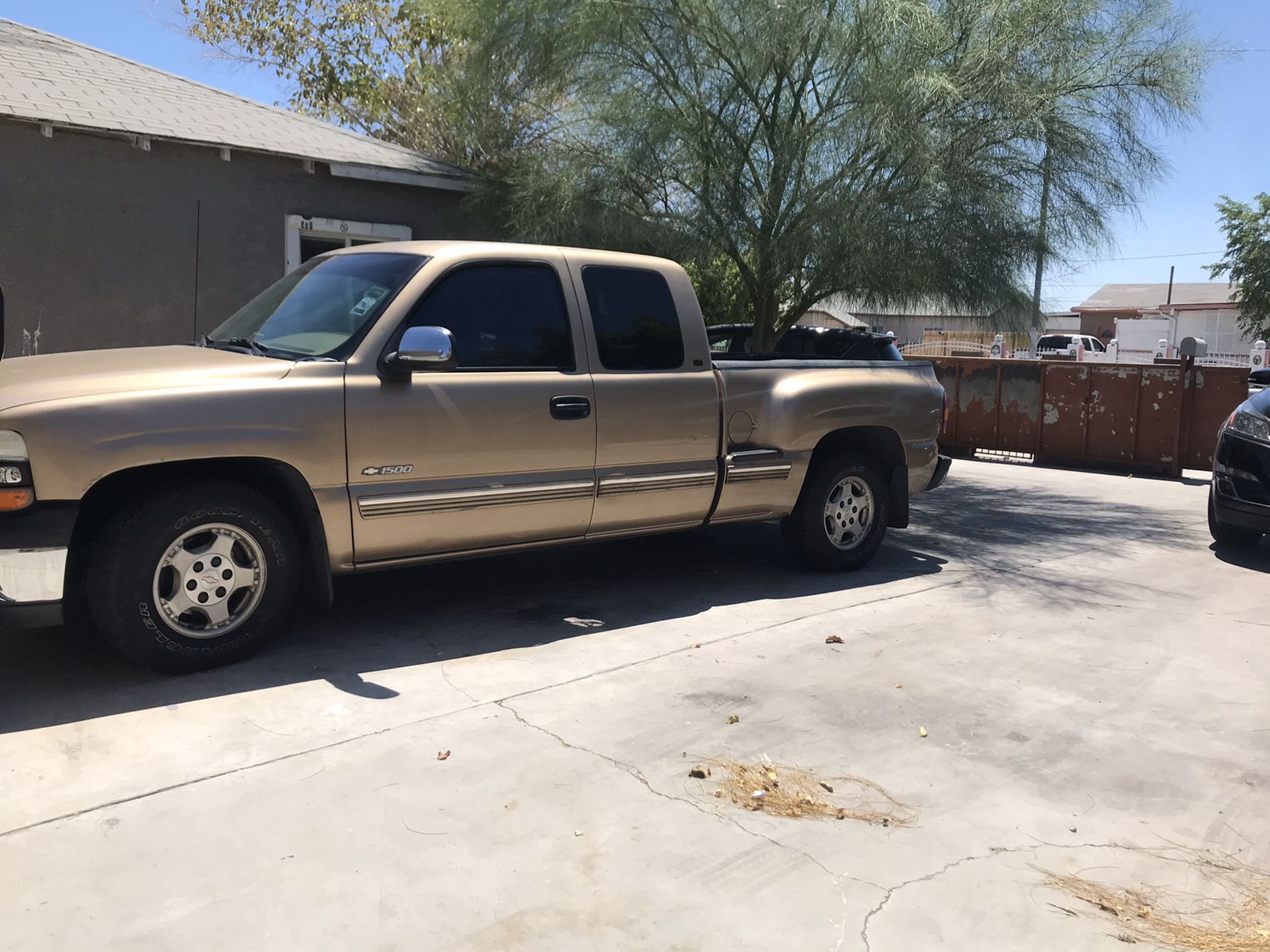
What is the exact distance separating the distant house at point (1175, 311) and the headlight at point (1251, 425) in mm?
41977

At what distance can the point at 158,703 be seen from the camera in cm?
452

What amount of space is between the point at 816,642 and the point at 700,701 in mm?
1170

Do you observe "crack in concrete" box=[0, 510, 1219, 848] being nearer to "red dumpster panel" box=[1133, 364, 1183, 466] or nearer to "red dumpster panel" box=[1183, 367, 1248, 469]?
"red dumpster panel" box=[1133, 364, 1183, 466]

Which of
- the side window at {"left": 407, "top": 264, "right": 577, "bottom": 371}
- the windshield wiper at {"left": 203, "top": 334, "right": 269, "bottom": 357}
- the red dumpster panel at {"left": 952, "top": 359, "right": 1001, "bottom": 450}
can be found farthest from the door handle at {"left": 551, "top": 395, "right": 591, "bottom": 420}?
the red dumpster panel at {"left": 952, "top": 359, "right": 1001, "bottom": 450}

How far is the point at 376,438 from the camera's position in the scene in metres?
5.04

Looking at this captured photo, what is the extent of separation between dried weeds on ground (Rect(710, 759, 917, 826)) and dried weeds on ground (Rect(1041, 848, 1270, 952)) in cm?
59

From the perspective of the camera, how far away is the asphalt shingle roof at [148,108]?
8953 millimetres

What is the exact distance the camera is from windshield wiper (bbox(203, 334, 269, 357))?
5.33 m

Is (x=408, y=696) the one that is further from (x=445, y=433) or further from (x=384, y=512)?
(x=445, y=433)

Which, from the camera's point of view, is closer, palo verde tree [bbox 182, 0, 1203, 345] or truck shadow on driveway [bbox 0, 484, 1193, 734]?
truck shadow on driveway [bbox 0, 484, 1193, 734]

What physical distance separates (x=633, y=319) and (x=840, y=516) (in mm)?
2138

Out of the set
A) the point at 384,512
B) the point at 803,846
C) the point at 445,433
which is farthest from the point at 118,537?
the point at 803,846

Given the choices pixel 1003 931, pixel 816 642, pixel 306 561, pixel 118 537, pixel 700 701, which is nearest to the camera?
pixel 1003 931

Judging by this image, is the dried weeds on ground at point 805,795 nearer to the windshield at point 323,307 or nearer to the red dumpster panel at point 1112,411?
the windshield at point 323,307
